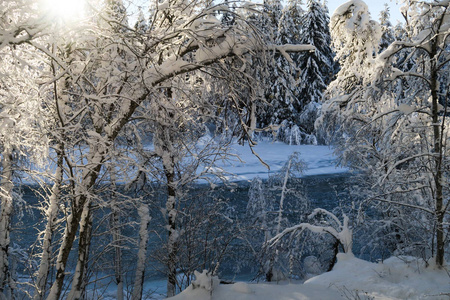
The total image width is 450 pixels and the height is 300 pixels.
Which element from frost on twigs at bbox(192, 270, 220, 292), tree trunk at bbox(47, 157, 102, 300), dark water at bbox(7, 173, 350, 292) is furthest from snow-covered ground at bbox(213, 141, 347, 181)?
tree trunk at bbox(47, 157, 102, 300)

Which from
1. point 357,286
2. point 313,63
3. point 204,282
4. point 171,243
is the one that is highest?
point 313,63

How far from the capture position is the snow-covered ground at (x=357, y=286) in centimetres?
508

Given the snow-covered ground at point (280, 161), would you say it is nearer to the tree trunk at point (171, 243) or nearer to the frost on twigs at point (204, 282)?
the tree trunk at point (171, 243)

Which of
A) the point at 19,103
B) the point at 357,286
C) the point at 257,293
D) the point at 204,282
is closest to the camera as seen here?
the point at 19,103

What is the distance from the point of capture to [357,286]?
6.25 m

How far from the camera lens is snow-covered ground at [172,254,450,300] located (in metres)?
5.08

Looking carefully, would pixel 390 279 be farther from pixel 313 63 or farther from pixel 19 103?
pixel 313 63

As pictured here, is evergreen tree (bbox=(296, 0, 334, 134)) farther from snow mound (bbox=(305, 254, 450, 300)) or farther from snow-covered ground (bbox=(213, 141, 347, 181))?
snow mound (bbox=(305, 254, 450, 300))

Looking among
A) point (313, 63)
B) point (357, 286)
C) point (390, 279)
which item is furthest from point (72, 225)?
point (313, 63)

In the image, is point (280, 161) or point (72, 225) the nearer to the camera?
point (72, 225)

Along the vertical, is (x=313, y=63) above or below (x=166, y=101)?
above

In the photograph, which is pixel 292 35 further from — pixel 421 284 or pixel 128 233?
pixel 421 284

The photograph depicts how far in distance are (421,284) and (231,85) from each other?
457 cm

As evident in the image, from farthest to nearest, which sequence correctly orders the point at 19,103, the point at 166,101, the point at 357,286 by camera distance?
the point at 357,286, the point at 166,101, the point at 19,103
